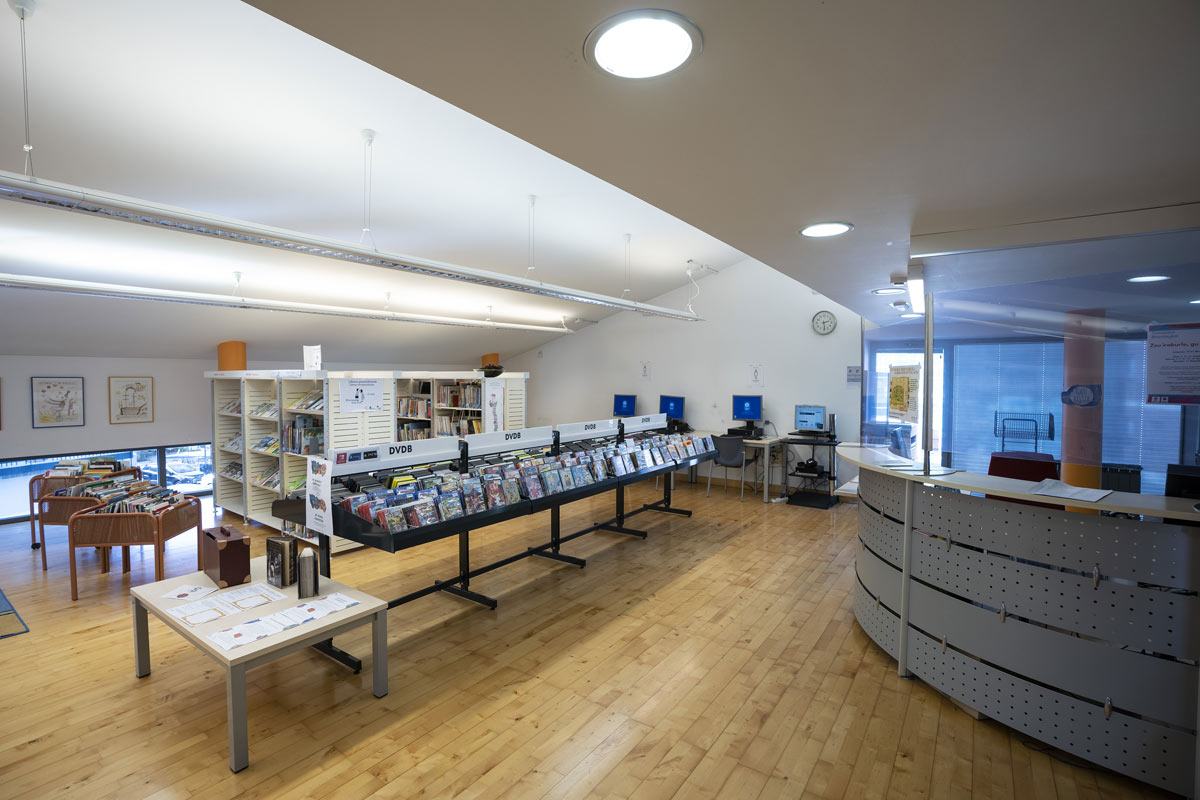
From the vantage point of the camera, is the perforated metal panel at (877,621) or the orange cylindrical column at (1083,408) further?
the perforated metal panel at (877,621)

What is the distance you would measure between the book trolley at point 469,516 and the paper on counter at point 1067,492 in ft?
9.26

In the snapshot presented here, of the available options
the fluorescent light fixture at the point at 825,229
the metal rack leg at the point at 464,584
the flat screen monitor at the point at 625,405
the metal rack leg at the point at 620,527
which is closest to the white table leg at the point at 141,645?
the metal rack leg at the point at 464,584

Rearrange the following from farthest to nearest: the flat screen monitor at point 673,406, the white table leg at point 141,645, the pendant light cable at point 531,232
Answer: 1. the flat screen monitor at point 673,406
2. the pendant light cable at point 531,232
3. the white table leg at point 141,645

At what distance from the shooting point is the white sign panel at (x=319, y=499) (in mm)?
3115

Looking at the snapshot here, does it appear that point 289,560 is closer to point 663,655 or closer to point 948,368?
point 663,655

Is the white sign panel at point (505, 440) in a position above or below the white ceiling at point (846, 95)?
below

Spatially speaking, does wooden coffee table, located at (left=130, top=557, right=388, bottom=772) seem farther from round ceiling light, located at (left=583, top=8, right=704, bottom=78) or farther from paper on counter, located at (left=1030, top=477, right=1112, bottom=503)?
paper on counter, located at (left=1030, top=477, right=1112, bottom=503)

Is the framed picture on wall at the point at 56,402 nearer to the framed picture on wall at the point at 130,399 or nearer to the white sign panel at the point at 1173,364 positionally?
the framed picture on wall at the point at 130,399

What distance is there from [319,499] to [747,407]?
6560mm

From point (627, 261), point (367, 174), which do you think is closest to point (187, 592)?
point (367, 174)

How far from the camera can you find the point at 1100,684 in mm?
2324

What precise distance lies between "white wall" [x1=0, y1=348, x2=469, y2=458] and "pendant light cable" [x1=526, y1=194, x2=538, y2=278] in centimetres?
497

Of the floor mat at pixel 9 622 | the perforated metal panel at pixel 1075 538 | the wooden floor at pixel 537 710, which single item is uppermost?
the perforated metal panel at pixel 1075 538

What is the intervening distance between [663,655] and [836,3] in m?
3.28
